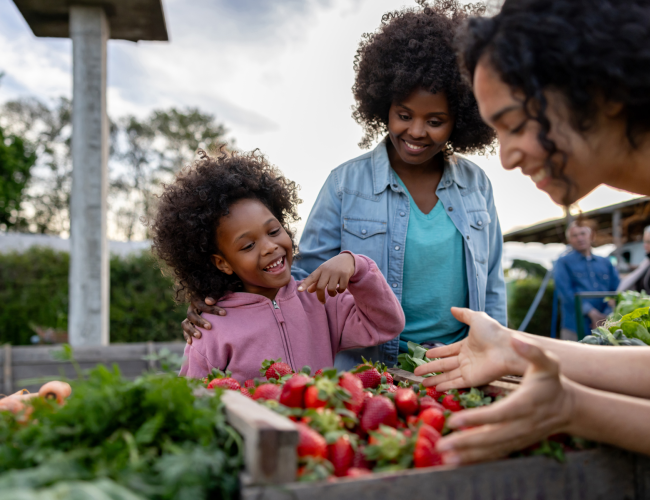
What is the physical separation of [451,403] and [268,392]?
52cm

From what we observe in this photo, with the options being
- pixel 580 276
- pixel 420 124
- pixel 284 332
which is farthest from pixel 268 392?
pixel 580 276

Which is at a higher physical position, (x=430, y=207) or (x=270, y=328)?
(x=430, y=207)

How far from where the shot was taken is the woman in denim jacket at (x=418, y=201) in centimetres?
232

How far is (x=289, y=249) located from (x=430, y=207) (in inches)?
30.9

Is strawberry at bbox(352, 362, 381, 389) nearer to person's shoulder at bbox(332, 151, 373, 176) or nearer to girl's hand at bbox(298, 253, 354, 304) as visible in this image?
girl's hand at bbox(298, 253, 354, 304)

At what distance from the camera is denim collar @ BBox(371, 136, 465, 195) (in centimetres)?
249

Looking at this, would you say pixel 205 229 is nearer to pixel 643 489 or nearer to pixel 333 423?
pixel 333 423

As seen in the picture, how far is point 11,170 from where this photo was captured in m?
16.2

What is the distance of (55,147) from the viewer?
24016 millimetres

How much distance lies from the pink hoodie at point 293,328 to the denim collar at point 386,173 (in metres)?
0.50

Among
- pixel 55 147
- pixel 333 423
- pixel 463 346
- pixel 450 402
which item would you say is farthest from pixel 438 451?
pixel 55 147

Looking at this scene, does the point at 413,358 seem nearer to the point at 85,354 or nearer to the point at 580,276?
the point at 85,354

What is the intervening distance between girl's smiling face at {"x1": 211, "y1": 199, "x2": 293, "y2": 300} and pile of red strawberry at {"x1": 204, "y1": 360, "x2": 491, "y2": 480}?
2.00 ft

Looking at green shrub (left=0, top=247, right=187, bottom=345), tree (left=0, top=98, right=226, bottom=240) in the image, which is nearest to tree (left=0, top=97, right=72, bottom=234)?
tree (left=0, top=98, right=226, bottom=240)
